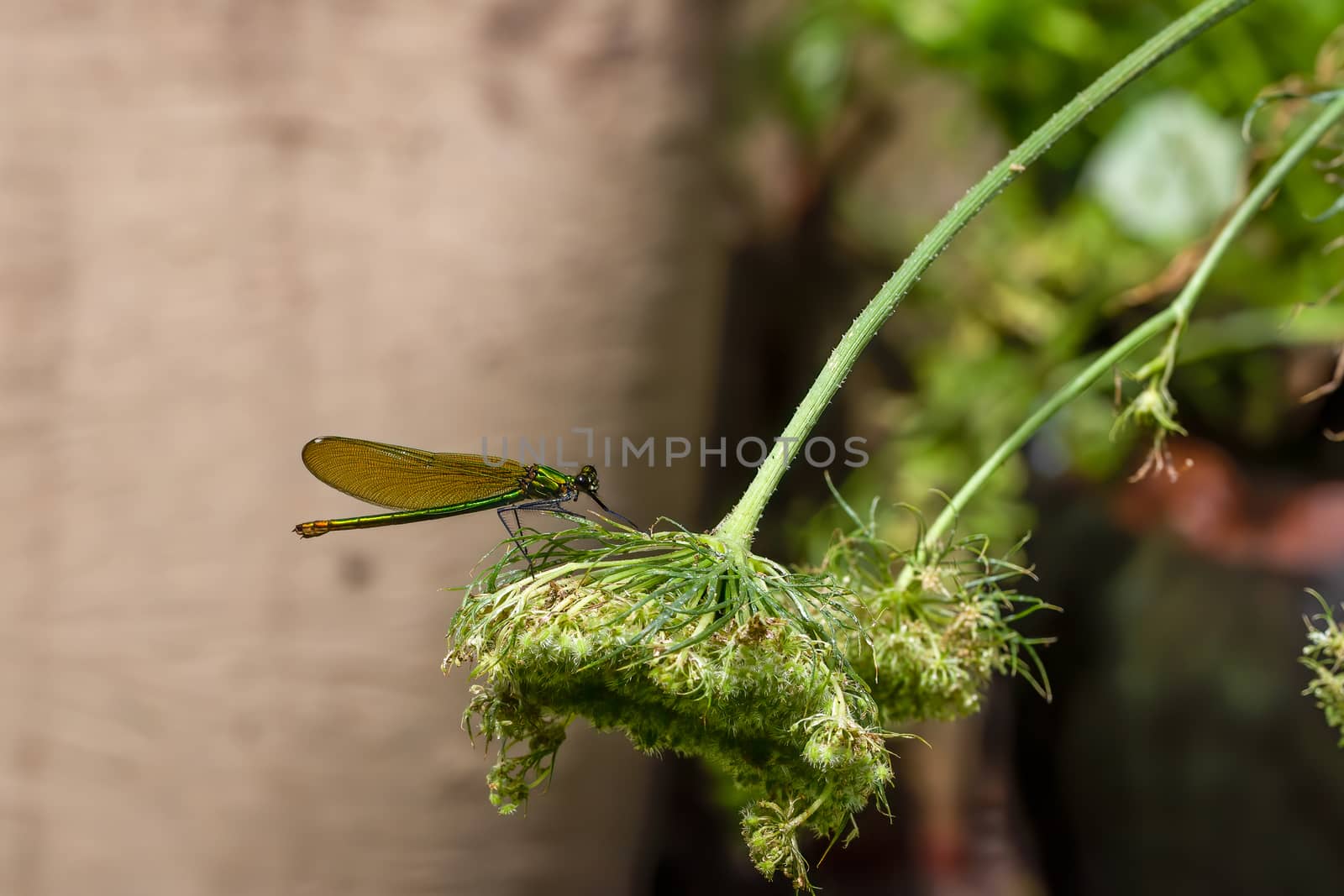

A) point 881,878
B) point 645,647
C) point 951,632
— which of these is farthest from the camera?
point 881,878

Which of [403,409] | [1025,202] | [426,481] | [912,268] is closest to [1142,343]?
[912,268]

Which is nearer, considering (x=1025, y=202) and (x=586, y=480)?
(x=586, y=480)

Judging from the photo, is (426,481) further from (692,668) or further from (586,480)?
(692,668)

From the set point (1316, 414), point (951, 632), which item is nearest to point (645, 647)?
point (951, 632)

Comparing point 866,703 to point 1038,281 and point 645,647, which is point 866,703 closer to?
point 645,647

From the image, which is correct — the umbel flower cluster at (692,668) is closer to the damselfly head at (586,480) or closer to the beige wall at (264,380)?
the damselfly head at (586,480)

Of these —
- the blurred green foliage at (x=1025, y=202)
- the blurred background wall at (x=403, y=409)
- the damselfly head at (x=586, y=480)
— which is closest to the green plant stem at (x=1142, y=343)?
the damselfly head at (x=586, y=480)
